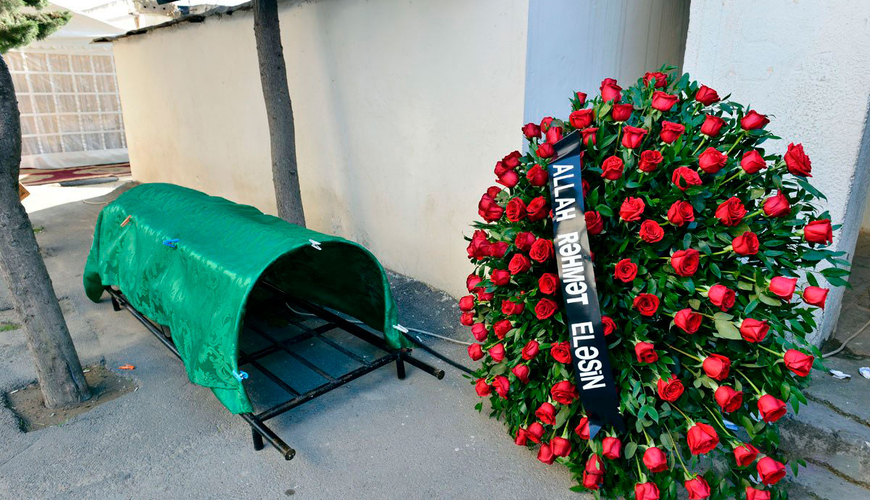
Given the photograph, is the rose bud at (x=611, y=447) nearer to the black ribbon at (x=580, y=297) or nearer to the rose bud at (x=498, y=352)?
the black ribbon at (x=580, y=297)

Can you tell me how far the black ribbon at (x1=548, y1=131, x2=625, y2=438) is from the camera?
2531 mm

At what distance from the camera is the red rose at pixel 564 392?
263cm

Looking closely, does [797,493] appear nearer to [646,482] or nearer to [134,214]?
[646,482]

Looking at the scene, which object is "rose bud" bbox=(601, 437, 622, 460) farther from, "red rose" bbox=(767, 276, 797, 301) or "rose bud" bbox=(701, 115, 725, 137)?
"rose bud" bbox=(701, 115, 725, 137)

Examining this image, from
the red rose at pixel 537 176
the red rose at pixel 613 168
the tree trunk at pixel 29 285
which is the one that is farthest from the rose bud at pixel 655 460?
the tree trunk at pixel 29 285

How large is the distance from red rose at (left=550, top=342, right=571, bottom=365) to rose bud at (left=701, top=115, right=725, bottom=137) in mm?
1156

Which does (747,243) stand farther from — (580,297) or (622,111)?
(622,111)

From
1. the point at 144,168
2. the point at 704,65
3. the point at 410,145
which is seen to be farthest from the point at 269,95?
the point at 144,168

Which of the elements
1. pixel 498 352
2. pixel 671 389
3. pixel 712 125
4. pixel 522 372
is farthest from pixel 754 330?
pixel 498 352

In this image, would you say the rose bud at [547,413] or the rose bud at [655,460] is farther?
the rose bud at [547,413]

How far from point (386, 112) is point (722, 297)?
12.7 ft

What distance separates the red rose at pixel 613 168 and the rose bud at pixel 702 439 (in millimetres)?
1129

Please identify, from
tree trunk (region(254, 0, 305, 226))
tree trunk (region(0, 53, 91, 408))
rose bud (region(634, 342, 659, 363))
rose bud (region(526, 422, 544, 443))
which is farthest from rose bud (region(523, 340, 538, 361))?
tree trunk (region(254, 0, 305, 226))

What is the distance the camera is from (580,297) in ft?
8.36
